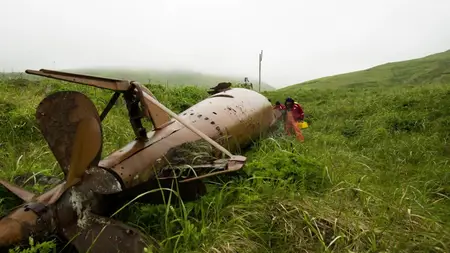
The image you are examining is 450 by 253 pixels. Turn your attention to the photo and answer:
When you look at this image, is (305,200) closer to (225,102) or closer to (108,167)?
(108,167)

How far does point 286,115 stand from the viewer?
324 inches

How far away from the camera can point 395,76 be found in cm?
3362

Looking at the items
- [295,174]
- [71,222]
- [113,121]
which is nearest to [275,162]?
[295,174]

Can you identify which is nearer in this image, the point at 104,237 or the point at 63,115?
the point at 104,237

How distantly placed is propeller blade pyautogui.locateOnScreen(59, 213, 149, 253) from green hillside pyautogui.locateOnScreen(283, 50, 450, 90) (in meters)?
25.9

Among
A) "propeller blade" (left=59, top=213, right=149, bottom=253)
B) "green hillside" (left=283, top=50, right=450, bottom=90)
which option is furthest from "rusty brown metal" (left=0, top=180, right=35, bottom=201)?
"green hillside" (left=283, top=50, right=450, bottom=90)

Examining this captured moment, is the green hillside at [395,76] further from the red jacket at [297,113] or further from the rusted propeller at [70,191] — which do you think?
the rusted propeller at [70,191]

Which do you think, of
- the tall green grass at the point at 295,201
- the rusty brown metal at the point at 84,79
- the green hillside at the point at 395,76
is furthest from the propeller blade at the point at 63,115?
the green hillside at the point at 395,76

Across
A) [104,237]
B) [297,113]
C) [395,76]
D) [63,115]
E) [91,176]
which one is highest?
[63,115]

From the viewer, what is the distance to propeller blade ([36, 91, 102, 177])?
290 centimetres

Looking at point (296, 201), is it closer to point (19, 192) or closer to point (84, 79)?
point (84, 79)

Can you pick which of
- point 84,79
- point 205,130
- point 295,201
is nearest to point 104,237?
point 84,79

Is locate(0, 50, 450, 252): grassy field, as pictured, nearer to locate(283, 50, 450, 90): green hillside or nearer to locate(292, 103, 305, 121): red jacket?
locate(292, 103, 305, 121): red jacket

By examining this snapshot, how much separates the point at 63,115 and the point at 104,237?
2.94 ft
